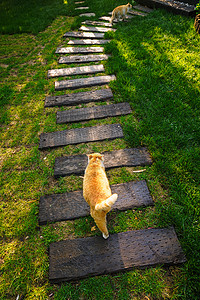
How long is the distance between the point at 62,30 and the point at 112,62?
393 centimetres

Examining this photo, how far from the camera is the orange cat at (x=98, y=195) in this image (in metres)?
1.84

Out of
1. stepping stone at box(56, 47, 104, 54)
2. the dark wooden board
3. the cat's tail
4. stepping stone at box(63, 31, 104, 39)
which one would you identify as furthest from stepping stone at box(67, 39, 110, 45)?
the cat's tail

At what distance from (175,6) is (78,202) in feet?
28.6

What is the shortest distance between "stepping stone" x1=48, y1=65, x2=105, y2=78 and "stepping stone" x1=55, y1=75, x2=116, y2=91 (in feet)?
1.27

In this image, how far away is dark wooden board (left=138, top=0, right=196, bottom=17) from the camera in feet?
23.2

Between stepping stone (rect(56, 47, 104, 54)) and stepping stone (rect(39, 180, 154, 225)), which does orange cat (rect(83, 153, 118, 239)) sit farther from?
stepping stone (rect(56, 47, 104, 54))

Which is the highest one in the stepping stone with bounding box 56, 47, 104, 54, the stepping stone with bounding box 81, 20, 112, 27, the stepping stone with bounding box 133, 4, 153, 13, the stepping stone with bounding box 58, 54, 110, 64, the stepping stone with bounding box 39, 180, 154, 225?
the stepping stone with bounding box 133, 4, 153, 13

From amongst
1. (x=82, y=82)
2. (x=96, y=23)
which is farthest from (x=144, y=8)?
(x=82, y=82)

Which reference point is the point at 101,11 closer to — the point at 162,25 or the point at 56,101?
the point at 162,25

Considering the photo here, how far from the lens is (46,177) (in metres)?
3.06

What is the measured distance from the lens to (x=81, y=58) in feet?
19.2

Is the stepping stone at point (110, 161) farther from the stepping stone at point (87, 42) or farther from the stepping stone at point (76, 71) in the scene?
the stepping stone at point (87, 42)

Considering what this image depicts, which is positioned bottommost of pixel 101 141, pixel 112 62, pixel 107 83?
pixel 101 141

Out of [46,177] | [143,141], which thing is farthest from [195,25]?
[46,177]
